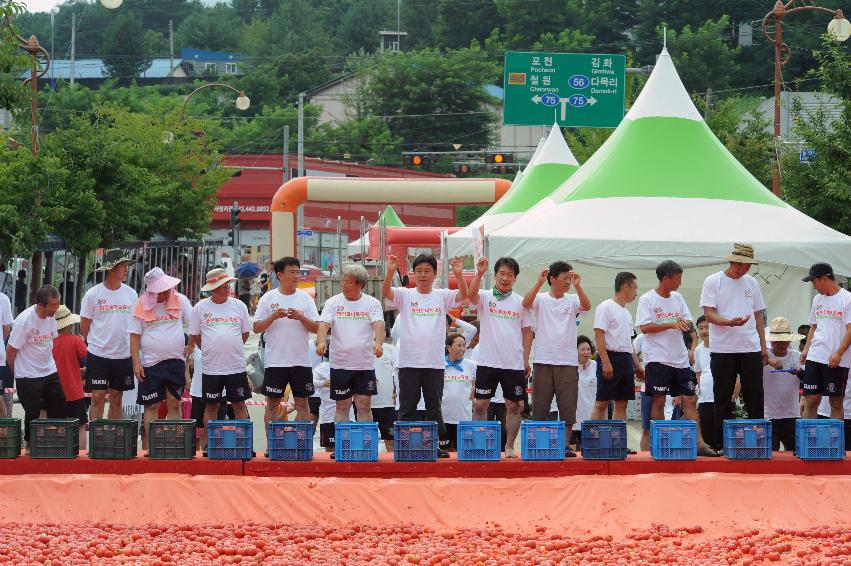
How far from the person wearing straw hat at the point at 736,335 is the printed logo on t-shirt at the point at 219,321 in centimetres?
422

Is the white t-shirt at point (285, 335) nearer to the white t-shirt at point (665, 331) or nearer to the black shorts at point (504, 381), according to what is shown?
the black shorts at point (504, 381)

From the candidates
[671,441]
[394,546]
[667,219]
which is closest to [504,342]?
[671,441]

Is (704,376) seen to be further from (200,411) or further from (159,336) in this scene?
(159,336)

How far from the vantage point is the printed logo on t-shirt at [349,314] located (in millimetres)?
11828

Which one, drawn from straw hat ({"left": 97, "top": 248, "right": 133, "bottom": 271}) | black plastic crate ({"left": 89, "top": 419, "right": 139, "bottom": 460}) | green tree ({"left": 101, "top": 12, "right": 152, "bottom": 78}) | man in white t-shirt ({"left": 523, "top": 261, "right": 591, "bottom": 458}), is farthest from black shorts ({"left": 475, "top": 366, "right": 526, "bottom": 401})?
green tree ({"left": 101, "top": 12, "right": 152, "bottom": 78})

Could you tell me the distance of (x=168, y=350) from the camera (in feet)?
39.4

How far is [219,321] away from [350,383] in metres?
1.33

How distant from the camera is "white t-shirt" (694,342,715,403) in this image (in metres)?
12.3

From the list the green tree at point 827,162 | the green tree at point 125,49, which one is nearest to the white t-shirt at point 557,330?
the green tree at point 827,162

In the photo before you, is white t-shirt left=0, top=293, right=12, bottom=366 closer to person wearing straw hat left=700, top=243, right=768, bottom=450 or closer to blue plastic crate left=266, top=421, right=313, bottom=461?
blue plastic crate left=266, top=421, right=313, bottom=461

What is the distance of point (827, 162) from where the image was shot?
71.2 ft

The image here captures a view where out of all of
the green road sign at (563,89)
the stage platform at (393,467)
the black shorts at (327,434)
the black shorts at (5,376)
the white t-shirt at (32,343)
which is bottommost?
the stage platform at (393,467)

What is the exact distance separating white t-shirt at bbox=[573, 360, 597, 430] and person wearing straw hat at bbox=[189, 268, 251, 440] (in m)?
2.77

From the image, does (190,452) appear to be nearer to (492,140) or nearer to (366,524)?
(366,524)
